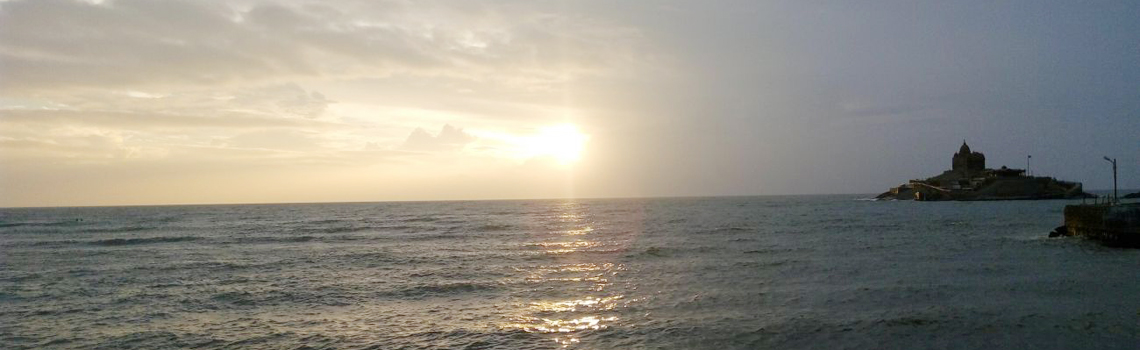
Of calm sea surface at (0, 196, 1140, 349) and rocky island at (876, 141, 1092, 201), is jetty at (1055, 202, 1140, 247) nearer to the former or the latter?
calm sea surface at (0, 196, 1140, 349)

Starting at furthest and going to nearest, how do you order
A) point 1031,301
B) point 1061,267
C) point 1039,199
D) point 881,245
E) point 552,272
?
point 1039,199 < point 881,245 < point 552,272 < point 1061,267 < point 1031,301

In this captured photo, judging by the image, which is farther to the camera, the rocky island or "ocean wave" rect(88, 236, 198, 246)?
the rocky island

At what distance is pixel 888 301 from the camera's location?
21594 mm

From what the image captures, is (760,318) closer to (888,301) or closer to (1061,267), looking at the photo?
(888,301)

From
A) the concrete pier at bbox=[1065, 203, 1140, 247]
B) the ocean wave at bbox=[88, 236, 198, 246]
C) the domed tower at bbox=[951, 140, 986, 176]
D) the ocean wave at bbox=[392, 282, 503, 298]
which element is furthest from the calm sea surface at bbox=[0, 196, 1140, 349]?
the domed tower at bbox=[951, 140, 986, 176]

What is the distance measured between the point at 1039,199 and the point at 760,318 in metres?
138

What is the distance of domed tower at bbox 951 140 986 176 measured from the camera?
151500 mm

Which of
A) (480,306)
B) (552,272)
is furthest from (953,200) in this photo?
(480,306)

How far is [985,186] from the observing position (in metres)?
134

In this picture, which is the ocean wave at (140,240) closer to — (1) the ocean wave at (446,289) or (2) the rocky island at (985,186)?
(1) the ocean wave at (446,289)

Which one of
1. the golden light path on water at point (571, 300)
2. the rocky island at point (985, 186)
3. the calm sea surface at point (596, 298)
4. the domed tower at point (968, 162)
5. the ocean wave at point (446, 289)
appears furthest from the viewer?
the domed tower at point (968, 162)

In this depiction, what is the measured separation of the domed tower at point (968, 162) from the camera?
151500mm

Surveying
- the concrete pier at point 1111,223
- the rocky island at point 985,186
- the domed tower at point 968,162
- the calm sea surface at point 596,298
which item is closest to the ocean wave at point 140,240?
the calm sea surface at point 596,298

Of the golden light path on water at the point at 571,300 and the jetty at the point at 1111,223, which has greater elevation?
the jetty at the point at 1111,223
